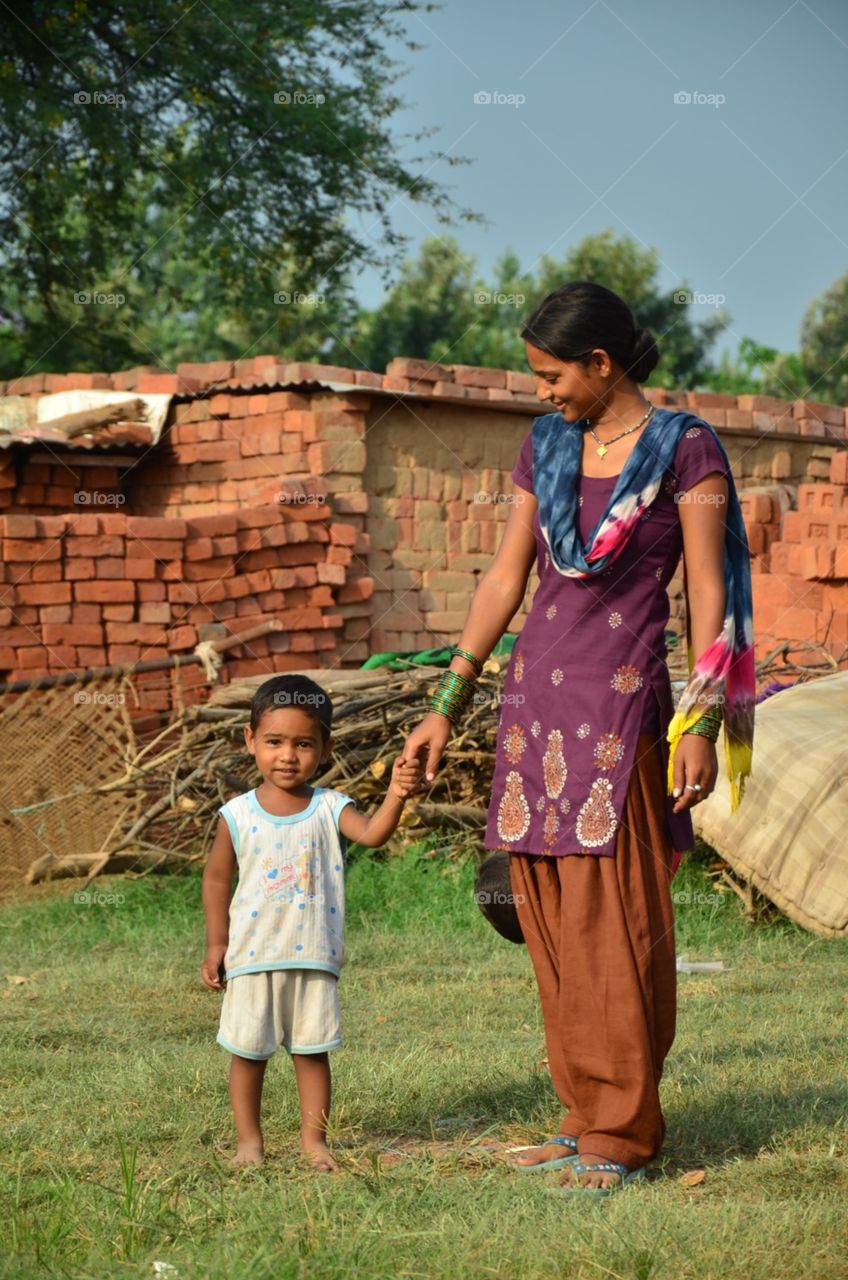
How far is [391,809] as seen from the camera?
126 inches

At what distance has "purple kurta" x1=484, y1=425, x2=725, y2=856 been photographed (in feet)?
10.7

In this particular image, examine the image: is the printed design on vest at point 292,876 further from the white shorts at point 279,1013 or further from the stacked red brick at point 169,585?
the stacked red brick at point 169,585

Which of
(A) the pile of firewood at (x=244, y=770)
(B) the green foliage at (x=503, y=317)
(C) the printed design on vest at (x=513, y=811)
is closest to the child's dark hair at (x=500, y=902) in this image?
(C) the printed design on vest at (x=513, y=811)

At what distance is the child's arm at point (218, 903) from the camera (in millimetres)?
3316

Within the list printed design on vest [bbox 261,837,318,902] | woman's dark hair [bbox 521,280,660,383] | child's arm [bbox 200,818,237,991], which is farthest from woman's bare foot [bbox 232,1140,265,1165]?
woman's dark hair [bbox 521,280,660,383]

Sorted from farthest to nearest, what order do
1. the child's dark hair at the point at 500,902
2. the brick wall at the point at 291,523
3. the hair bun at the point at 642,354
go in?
1. the brick wall at the point at 291,523
2. the child's dark hair at the point at 500,902
3. the hair bun at the point at 642,354

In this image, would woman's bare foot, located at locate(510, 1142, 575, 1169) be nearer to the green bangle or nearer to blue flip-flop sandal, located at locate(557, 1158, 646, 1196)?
blue flip-flop sandal, located at locate(557, 1158, 646, 1196)

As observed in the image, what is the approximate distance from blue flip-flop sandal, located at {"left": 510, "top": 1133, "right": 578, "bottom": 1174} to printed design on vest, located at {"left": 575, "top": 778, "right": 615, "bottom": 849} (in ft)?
2.06

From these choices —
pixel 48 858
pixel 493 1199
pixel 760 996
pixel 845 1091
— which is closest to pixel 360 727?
pixel 48 858

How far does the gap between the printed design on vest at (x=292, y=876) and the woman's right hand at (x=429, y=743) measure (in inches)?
11.6

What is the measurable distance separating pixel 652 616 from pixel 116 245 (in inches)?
570

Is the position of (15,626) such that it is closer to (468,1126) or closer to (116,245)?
(468,1126)

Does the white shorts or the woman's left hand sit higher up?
the woman's left hand

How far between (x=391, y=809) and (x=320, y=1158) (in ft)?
2.40
